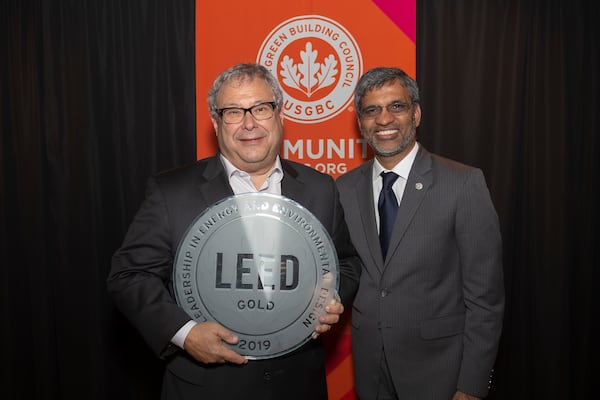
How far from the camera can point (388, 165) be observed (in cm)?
179

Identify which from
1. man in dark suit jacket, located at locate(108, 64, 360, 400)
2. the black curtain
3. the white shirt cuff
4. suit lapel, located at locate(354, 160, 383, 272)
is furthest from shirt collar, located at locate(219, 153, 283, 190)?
the black curtain

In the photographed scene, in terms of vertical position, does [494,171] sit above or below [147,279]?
above

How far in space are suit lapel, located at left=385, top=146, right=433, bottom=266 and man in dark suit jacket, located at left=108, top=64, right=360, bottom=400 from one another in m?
0.21

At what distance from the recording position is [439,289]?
165cm

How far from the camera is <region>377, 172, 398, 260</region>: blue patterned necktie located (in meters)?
1.68

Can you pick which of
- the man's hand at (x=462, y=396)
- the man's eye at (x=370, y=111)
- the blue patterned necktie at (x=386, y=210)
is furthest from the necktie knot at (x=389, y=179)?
the man's hand at (x=462, y=396)

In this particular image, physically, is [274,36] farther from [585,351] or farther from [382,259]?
[585,351]

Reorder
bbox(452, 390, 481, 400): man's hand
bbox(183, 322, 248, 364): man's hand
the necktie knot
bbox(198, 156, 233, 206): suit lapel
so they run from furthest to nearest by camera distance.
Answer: the necktie knot
bbox(452, 390, 481, 400): man's hand
bbox(198, 156, 233, 206): suit lapel
bbox(183, 322, 248, 364): man's hand

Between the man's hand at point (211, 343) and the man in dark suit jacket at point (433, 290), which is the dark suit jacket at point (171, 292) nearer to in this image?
the man's hand at point (211, 343)

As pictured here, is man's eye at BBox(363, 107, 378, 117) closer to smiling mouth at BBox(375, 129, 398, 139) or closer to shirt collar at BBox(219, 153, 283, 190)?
smiling mouth at BBox(375, 129, 398, 139)

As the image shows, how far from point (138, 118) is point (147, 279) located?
1.65 metres

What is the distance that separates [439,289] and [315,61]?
1.51 m

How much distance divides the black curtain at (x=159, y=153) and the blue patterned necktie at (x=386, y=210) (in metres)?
1.02

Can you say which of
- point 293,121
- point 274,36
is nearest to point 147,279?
point 293,121
